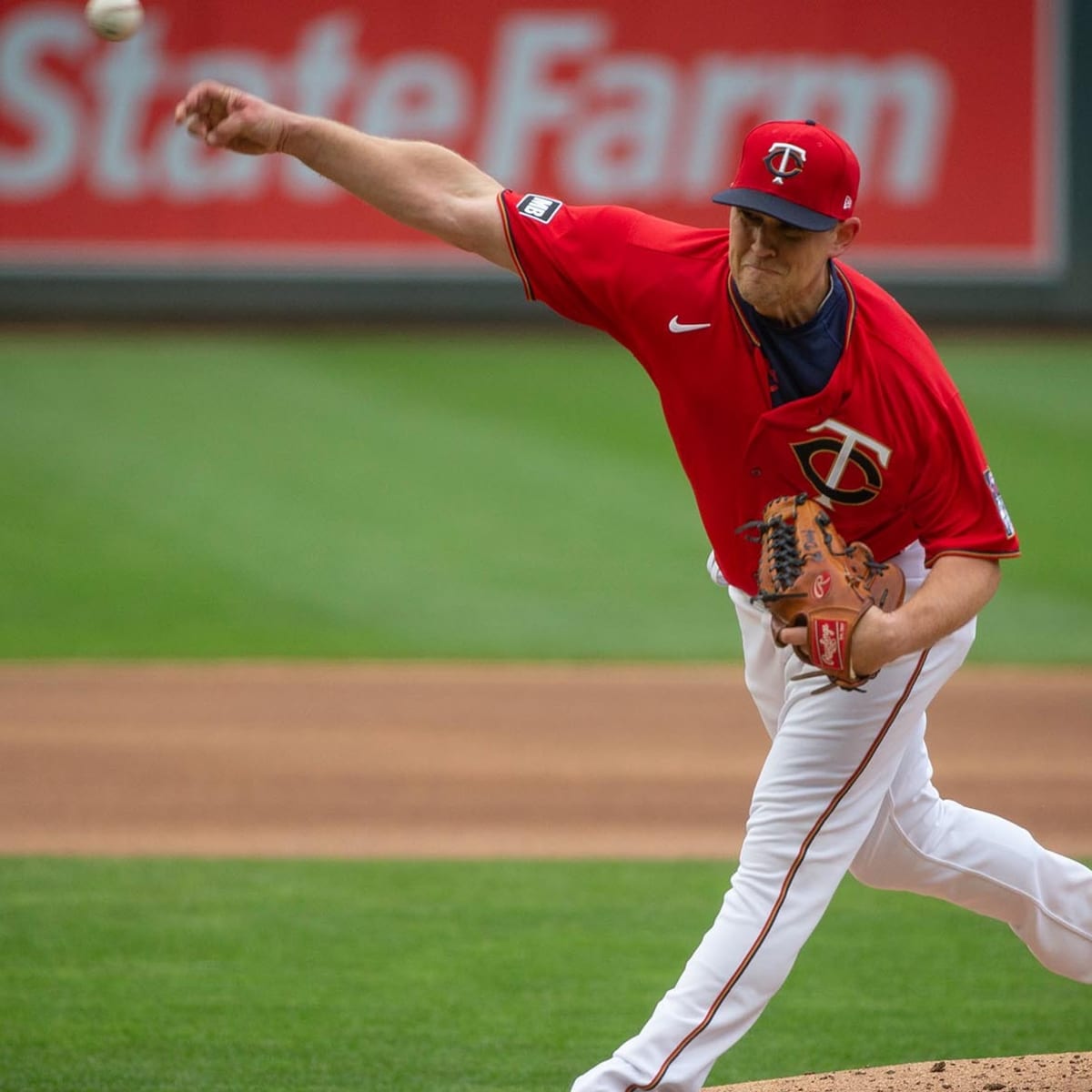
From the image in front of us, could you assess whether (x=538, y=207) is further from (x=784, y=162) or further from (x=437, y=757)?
(x=437, y=757)

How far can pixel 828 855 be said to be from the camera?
362 centimetres

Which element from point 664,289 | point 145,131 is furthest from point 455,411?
point 664,289

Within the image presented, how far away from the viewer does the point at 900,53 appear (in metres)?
17.4

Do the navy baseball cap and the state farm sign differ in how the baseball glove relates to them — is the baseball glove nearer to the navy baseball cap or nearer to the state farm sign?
the navy baseball cap

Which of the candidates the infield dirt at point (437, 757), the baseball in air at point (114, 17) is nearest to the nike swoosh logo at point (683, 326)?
the baseball in air at point (114, 17)

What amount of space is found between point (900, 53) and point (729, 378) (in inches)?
586

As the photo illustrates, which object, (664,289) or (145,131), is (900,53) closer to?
(145,131)

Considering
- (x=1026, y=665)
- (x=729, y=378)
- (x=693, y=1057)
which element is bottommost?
(x=1026, y=665)

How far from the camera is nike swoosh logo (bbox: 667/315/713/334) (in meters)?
3.58

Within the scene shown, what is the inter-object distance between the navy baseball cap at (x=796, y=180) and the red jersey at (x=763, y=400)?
0.21 metres

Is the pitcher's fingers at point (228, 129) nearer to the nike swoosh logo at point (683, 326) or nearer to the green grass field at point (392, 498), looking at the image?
the nike swoosh logo at point (683, 326)

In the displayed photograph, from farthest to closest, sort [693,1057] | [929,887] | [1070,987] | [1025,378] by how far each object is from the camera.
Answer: [1025,378]
[1070,987]
[929,887]
[693,1057]

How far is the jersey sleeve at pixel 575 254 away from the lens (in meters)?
3.68

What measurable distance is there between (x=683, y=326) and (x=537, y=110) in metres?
14.4
